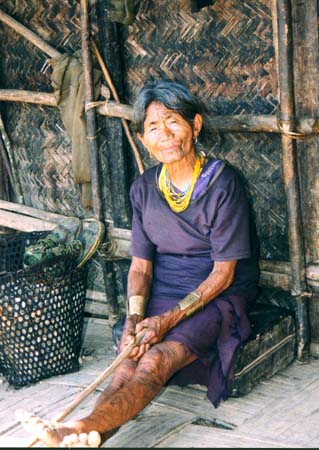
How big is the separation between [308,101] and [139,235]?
985 mm

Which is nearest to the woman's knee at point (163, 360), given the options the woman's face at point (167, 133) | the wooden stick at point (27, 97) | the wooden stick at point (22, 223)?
the woman's face at point (167, 133)

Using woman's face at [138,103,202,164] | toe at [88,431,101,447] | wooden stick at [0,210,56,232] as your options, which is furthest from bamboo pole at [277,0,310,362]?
wooden stick at [0,210,56,232]

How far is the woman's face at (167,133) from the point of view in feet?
11.7

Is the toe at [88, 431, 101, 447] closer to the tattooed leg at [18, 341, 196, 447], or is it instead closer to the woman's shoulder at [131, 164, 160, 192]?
the tattooed leg at [18, 341, 196, 447]

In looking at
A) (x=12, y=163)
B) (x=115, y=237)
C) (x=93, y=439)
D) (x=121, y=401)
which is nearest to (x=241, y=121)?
(x=115, y=237)

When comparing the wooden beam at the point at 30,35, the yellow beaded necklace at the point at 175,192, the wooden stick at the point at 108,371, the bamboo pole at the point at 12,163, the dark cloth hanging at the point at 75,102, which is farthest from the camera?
the bamboo pole at the point at 12,163

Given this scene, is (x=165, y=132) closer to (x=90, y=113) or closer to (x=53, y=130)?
(x=90, y=113)

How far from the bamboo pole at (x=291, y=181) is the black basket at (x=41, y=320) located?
1055 millimetres

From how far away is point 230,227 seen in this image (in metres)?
→ 3.54

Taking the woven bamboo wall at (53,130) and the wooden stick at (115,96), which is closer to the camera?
the wooden stick at (115,96)

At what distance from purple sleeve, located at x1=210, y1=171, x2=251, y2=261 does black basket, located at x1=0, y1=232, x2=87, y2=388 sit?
2.64ft

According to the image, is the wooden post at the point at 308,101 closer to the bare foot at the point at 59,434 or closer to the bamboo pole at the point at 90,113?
the bamboo pole at the point at 90,113

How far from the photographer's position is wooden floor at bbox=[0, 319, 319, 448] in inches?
127

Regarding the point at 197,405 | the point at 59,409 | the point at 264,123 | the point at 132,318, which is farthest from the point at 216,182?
the point at 59,409
